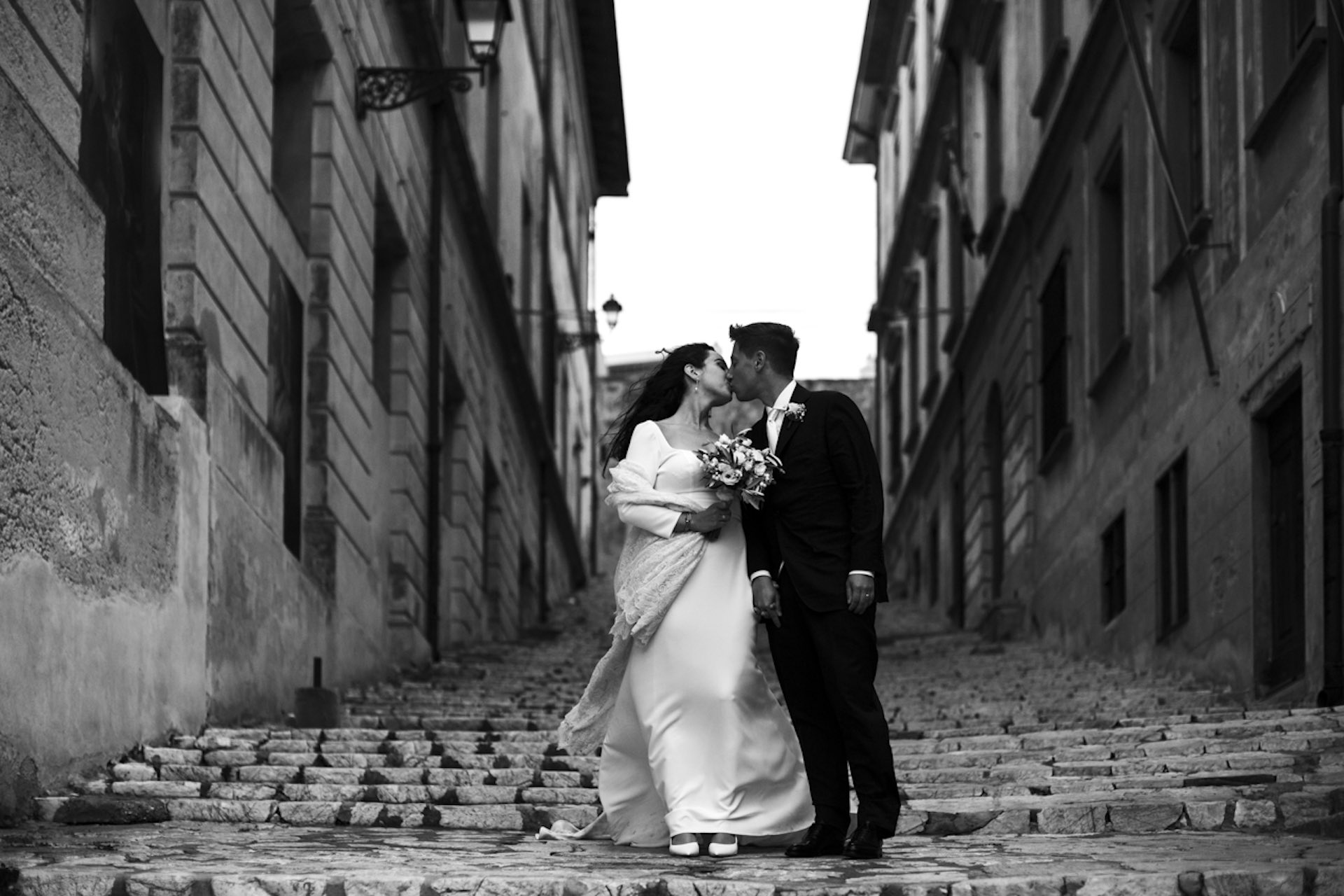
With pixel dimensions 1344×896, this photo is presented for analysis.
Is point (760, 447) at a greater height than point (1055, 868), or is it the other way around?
point (760, 447)

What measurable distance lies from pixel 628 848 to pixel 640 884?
4.69 feet

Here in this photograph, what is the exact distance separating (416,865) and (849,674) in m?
1.63

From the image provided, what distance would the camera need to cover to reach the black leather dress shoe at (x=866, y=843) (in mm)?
7094

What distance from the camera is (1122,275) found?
19.4 m

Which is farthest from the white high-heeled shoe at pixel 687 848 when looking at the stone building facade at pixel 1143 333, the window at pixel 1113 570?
the window at pixel 1113 570

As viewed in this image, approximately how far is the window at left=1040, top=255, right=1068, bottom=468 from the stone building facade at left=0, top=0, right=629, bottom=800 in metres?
6.30

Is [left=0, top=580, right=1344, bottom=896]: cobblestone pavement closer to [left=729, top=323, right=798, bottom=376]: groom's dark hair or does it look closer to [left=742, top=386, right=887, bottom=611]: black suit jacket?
[left=742, top=386, right=887, bottom=611]: black suit jacket

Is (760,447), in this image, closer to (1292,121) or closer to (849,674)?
(849,674)

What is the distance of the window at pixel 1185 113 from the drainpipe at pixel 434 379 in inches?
304

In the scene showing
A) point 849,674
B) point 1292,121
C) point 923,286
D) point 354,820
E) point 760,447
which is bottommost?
point 354,820

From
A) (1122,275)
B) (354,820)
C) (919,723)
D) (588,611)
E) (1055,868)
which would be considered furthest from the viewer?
(588,611)

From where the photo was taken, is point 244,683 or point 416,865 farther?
point 244,683

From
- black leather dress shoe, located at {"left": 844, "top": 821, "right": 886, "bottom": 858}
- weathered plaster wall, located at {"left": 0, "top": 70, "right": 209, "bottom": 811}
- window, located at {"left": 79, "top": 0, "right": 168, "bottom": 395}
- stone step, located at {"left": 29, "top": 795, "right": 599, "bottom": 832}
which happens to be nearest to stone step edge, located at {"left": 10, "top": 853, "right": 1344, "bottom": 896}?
black leather dress shoe, located at {"left": 844, "top": 821, "right": 886, "bottom": 858}

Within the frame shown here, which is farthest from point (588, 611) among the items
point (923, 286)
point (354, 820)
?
point (354, 820)
